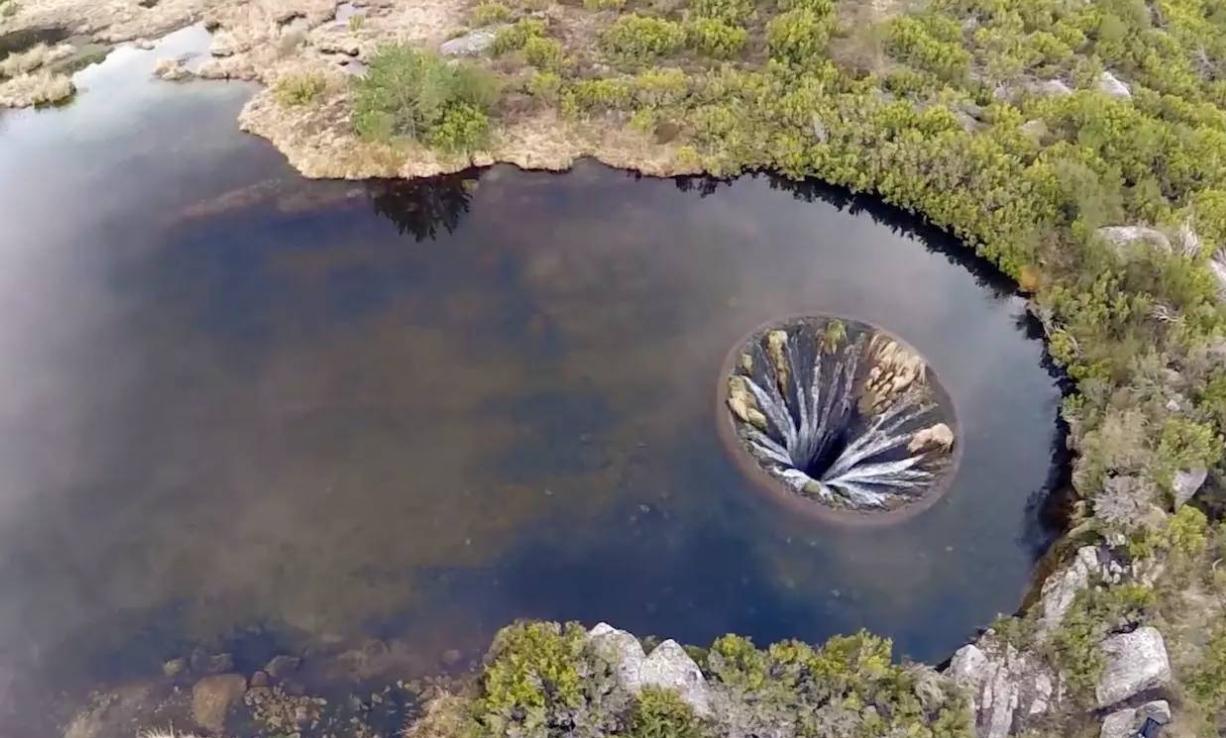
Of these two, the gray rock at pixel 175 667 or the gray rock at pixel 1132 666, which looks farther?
the gray rock at pixel 175 667

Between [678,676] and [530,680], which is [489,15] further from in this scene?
[678,676]

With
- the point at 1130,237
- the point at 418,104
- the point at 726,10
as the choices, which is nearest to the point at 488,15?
the point at 418,104

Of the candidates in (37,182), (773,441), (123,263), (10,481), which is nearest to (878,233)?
(773,441)

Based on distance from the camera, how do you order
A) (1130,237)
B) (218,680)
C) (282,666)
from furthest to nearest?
(1130,237), (282,666), (218,680)

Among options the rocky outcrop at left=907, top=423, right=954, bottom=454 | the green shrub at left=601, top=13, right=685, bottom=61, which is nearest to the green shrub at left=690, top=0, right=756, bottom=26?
the green shrub at left=601, top=13, right=685, bottom=61

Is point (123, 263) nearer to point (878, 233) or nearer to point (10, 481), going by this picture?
point (10, 481)

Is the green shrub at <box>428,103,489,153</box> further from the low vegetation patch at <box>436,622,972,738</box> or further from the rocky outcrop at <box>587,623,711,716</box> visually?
the rocky outcrop at <box>587,623,711,716</box>

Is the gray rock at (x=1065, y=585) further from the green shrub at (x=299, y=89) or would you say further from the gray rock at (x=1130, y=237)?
the green shrub at (x=299, y=89)

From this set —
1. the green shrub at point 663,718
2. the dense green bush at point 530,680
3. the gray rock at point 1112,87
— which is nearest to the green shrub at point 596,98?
the gray rock at point 1112,87
